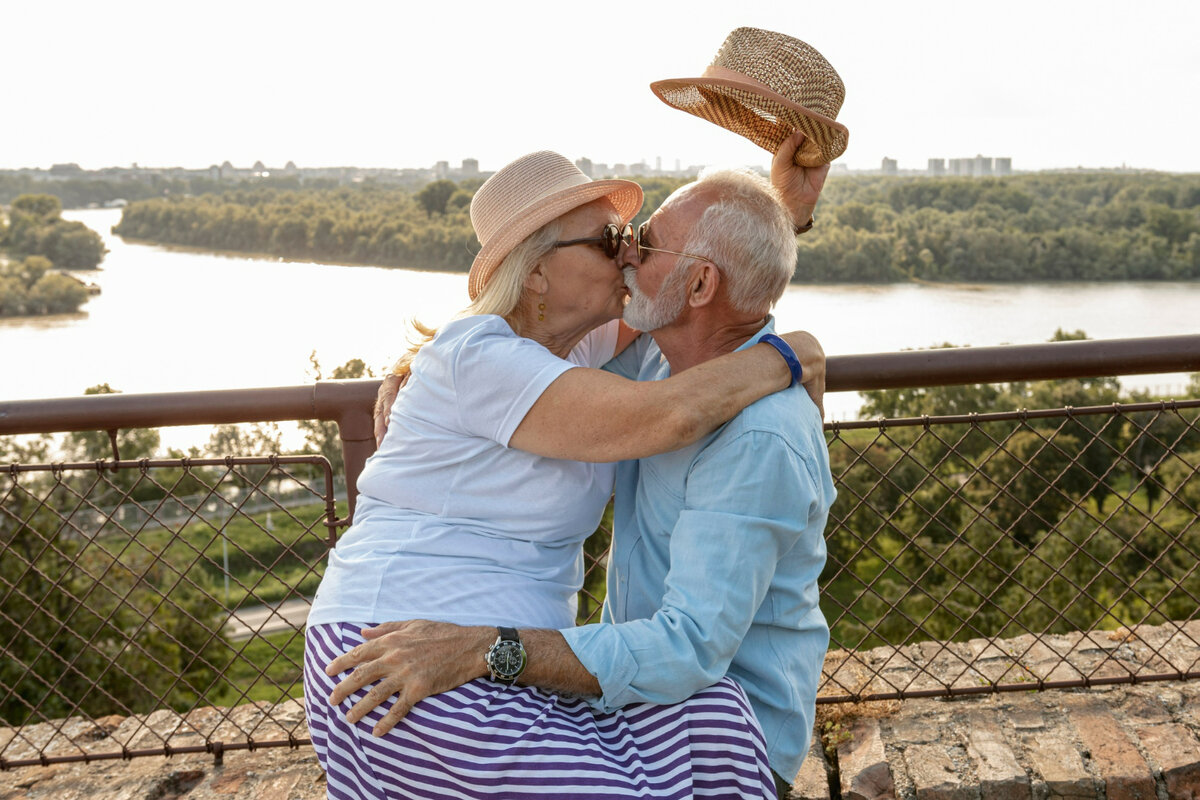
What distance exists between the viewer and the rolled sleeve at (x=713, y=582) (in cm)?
153

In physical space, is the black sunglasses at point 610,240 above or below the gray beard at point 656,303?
above

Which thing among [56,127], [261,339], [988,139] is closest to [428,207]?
[261,339]

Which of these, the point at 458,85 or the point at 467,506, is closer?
the point at 467,506

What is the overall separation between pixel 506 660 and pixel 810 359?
2.33ft

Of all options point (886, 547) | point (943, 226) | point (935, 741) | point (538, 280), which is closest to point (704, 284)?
point (538, 280)

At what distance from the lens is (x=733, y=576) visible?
5.04 feet

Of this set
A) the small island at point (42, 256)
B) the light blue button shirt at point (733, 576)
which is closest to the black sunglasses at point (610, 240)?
the light blue button shirt at point (733, 576)

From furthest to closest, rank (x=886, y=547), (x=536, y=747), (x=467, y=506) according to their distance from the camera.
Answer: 1. (x=886, y=547)
2. (x=467, y=506)
3. (x=536, y=747)

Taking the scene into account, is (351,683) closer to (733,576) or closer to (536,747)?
(536,747)

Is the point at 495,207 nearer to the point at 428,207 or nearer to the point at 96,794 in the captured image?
the point at 96,794

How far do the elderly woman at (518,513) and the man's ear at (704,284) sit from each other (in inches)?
5.2

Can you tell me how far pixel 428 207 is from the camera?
15328 millimetres

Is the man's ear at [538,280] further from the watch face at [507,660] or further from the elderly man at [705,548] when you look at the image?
the watch face at [507,660]

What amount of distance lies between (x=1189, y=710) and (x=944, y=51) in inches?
2852
